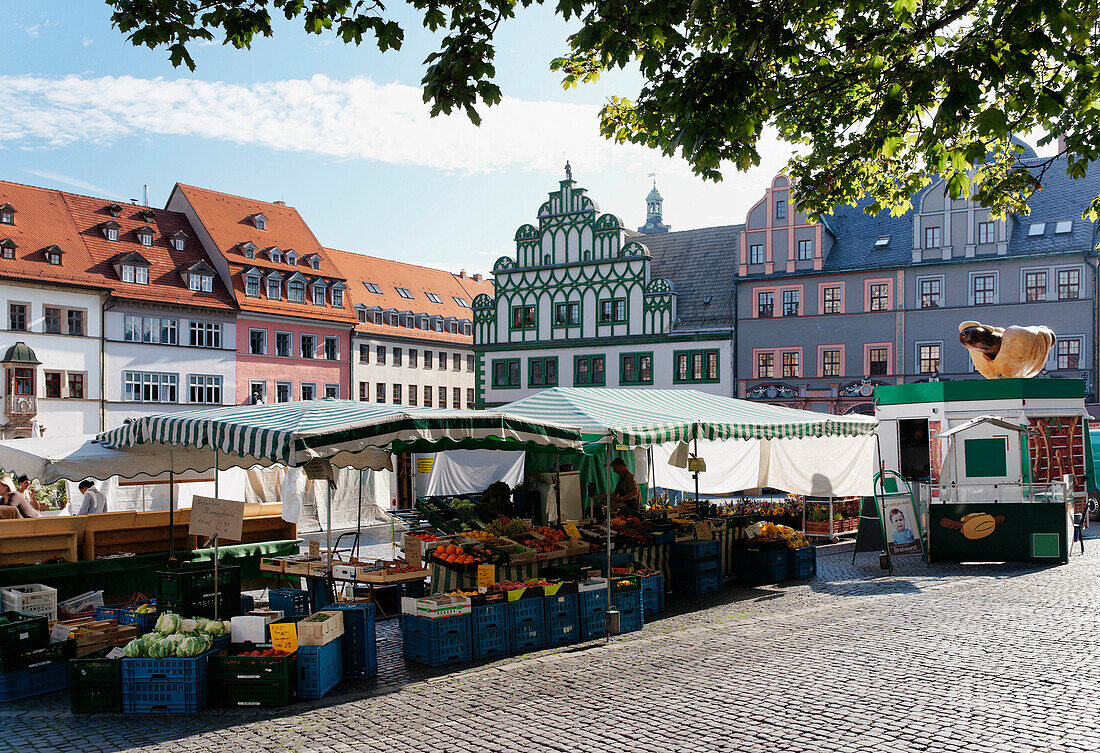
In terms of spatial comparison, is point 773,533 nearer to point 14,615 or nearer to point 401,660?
point 401,660

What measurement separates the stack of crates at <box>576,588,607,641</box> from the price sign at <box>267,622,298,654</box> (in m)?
3.43

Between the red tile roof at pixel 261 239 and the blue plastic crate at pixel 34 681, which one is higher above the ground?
the red tile roof at pixel 261 239

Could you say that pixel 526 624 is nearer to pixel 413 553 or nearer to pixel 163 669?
pixel 413 553

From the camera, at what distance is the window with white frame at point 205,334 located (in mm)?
44188

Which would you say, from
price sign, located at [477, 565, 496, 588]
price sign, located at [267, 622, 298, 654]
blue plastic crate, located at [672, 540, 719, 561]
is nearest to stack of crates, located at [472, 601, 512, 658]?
price sign, located at [477, 565, 496, 588]

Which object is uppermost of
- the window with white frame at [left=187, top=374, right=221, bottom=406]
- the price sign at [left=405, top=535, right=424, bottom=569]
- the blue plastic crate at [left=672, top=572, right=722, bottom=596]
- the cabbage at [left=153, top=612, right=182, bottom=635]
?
the window with white frame at [left=187, top=374, right=221, bottom=406]

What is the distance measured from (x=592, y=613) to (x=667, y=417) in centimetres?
374

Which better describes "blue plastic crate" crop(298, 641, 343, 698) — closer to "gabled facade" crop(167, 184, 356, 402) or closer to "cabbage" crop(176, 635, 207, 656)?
"cabbage" crop(176, 635, 207, 656)

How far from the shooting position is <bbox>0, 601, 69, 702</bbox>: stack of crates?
850 cm

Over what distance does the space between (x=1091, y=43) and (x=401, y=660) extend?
8.31 metres

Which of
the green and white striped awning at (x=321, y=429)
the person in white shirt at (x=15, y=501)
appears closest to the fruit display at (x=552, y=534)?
the green and white striped awning at (x=321, y=429)

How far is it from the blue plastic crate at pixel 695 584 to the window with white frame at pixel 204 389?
34.8 m

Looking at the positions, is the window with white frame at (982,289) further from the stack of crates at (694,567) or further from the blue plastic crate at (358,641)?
the blue plastic crate at (358,641)

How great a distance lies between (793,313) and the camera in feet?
131
